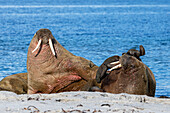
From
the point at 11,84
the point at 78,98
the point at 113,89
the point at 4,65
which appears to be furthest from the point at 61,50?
the point at 4,65

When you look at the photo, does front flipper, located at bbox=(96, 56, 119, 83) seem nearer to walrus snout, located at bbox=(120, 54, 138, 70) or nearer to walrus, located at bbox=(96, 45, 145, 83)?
walrus, located at bbox=(96, 45, 145, 83)

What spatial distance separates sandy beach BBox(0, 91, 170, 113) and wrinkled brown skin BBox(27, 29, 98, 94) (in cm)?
247

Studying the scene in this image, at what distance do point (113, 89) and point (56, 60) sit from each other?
2.09 m

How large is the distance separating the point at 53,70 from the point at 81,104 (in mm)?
3430

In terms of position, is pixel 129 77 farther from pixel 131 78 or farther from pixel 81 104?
pixel 81 104

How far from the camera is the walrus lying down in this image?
672 centimetres

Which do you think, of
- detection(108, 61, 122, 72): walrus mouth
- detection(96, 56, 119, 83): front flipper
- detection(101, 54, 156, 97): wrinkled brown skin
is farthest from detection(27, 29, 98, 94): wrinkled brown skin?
detection(101, 54, 156, 97): wrinkled brown skin

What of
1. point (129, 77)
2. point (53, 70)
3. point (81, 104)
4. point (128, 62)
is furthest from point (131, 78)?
point (53, 70)

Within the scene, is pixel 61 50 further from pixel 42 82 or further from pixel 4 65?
pixel 4 65

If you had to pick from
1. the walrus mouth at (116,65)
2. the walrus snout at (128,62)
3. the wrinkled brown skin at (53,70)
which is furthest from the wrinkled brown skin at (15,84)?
the walrus snout at (128,62)

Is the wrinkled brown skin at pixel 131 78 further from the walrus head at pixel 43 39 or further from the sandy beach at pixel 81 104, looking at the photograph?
the walrus head at pixel 43 39

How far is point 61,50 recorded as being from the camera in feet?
28.3

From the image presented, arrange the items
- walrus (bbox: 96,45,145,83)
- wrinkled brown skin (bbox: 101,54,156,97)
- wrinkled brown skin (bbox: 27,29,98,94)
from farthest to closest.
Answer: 1. wrinkled brown skin (bbox: 27,29,98,94)
2. walrus (bbox: 96,45,145,83)
3. wrinkled brown skin (bbox: 101,54,156,97)

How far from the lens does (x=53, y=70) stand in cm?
841
